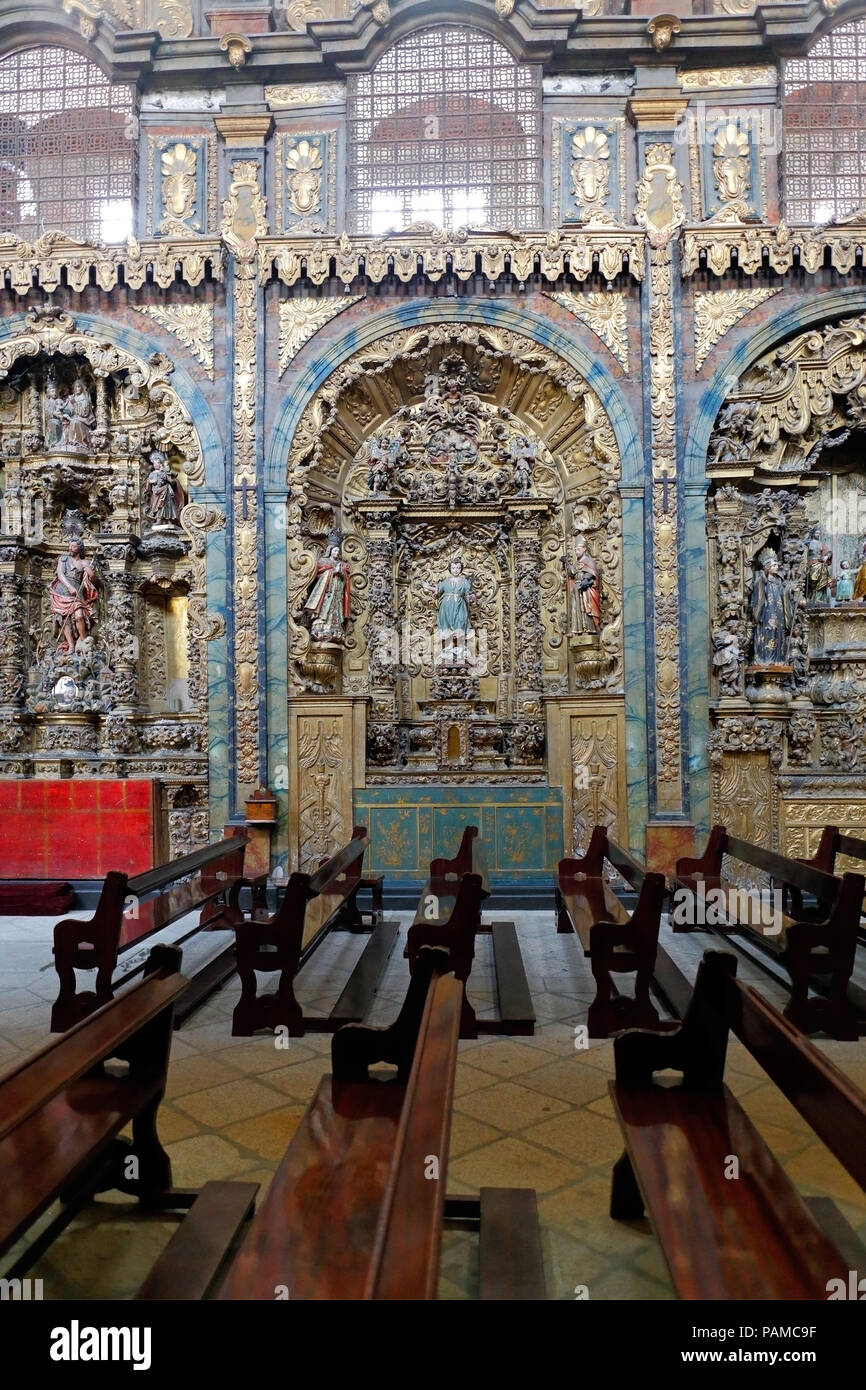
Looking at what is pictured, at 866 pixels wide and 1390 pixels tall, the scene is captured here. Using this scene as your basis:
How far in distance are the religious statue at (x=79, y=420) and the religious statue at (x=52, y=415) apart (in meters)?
0.08

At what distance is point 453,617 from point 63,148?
7809mm

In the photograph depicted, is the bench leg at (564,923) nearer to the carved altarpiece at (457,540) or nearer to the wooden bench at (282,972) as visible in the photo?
the carved altarpiece at (457,540)

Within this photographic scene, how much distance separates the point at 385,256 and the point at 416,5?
3534 mm

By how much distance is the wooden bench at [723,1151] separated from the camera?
2104mm

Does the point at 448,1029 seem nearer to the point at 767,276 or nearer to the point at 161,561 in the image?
the point at 161,561

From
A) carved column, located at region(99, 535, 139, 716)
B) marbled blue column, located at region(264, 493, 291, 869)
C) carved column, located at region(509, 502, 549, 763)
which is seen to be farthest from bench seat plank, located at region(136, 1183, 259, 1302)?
carved column, located at region(99, 535, 139, 716)

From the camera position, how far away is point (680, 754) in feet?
32.9

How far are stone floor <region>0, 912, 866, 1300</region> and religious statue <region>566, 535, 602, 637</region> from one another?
506 cm

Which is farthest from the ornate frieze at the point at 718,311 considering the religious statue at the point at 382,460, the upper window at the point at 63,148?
the upper window at the point at 63,148

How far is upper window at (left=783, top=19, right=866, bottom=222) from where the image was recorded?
35.7 ft

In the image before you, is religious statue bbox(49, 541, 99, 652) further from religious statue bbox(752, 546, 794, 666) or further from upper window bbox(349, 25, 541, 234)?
religious statue bbox(752, 546, 794, 666)

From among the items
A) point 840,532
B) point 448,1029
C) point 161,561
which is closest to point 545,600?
point 840,532

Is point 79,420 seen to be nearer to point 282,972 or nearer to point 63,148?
point 63,148

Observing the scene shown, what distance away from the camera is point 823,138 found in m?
10.9
